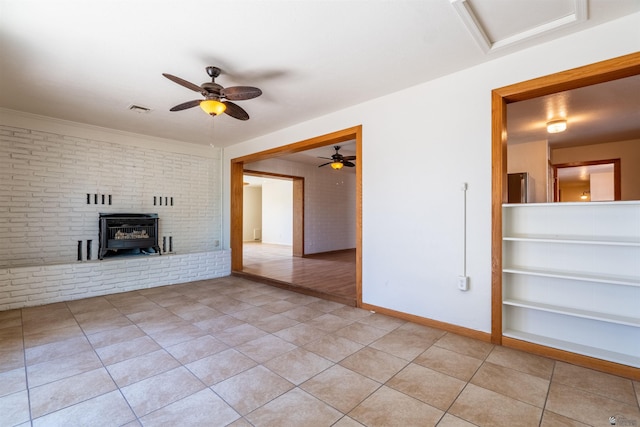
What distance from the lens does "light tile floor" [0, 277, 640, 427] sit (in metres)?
1.77

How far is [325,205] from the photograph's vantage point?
9.05 m

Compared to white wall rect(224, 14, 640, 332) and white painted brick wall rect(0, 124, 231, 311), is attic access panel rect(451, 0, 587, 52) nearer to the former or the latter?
white wall rect(224, 14, 640, 332)

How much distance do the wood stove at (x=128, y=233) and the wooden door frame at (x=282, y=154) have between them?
1.50 metres

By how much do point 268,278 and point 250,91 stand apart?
11.4ft

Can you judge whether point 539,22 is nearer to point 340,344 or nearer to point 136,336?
point 340,344

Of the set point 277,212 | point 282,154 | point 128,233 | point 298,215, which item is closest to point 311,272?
point 282,154

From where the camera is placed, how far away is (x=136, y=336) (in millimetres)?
2938

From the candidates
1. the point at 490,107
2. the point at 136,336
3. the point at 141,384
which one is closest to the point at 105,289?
the point at 136,336

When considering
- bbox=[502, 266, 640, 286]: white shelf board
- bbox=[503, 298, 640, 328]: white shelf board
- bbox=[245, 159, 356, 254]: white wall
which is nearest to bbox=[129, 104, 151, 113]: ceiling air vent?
bbox=[245, 159, 356, 254]: white wall

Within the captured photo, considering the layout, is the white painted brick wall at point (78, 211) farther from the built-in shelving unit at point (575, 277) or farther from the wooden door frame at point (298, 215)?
the built-in shelving unit at point (575, 277)

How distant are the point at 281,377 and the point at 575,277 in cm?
252

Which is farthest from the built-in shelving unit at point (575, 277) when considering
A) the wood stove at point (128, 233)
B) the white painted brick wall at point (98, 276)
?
the wood stove at point (128, 233)

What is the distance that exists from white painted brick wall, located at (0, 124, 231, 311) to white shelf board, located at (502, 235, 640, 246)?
5070mm

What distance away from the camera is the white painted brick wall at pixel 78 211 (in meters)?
4.10
